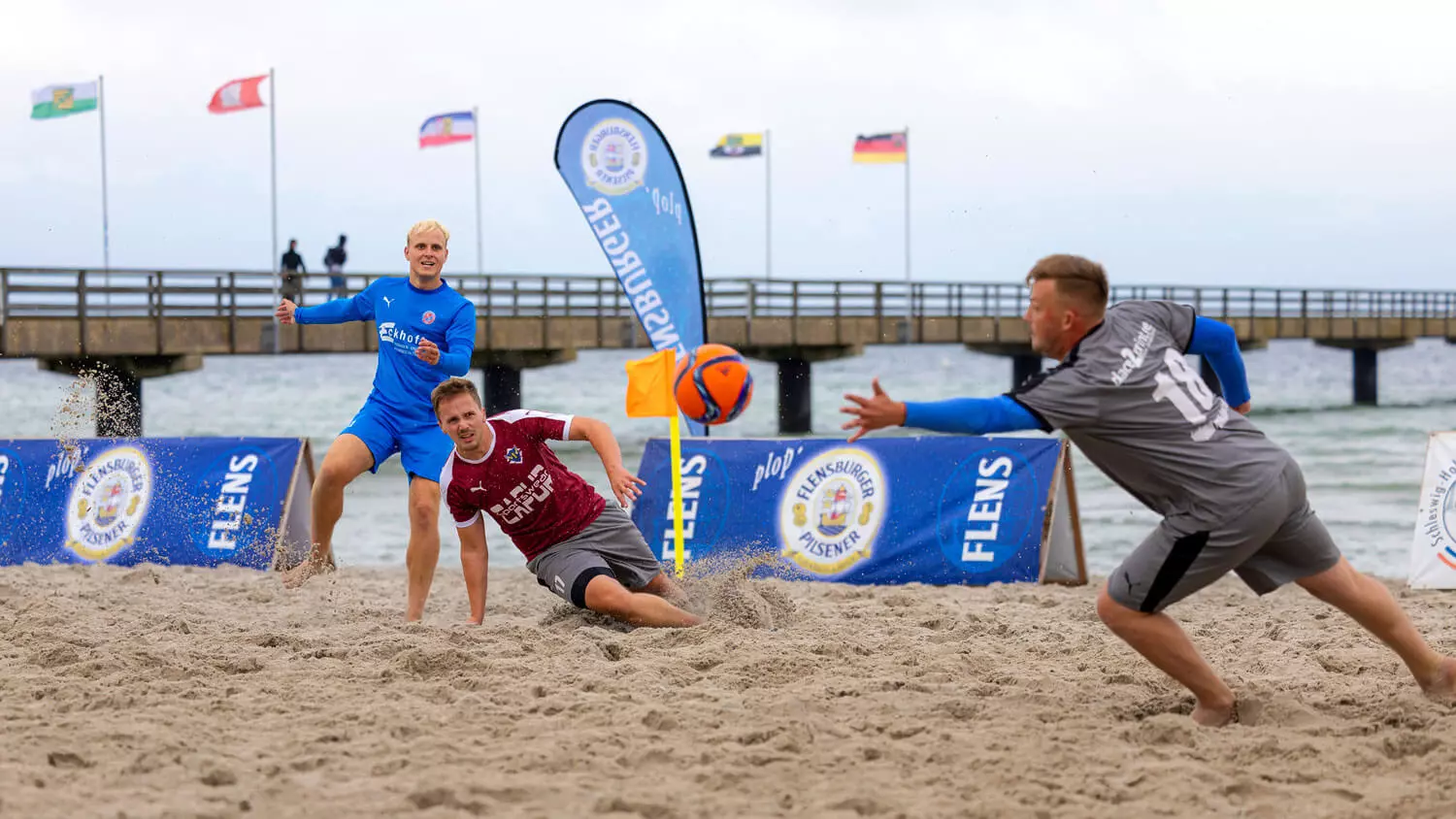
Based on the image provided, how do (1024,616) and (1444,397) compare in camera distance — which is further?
(1444,397)

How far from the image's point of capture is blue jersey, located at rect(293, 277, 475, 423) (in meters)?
5.86

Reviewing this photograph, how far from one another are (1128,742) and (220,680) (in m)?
2.86

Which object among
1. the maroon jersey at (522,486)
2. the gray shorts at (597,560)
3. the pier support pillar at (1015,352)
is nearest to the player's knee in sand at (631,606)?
the gray shorts at (597,560)

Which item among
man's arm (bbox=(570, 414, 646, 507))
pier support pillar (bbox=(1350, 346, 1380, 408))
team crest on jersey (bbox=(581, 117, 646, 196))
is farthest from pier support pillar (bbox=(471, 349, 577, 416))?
pier support pillar (bbox=(1350, 346, 1380, 408))

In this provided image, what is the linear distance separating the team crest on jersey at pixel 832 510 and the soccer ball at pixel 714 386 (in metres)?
1.98

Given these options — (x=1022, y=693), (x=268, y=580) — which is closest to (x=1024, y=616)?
(x=1022, y=693)

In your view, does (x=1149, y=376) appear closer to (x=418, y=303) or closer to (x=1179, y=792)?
(x=1179, y=792)

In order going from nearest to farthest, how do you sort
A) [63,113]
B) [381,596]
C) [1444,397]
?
[381,596]
[63,113]
[1444,397]

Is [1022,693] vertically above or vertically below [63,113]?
below

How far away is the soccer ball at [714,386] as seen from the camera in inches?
218

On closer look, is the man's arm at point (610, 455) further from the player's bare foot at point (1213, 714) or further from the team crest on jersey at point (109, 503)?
the team crest on jersey at point (109, 503)

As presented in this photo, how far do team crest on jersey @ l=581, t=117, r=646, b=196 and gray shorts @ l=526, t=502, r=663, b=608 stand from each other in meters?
1.91

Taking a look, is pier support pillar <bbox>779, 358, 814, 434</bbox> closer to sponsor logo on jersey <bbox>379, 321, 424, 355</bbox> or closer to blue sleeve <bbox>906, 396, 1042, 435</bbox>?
sponsor logo on jersey <bbox>379, 321, 424, 355</bbox>

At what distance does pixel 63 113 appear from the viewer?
27.5 m
